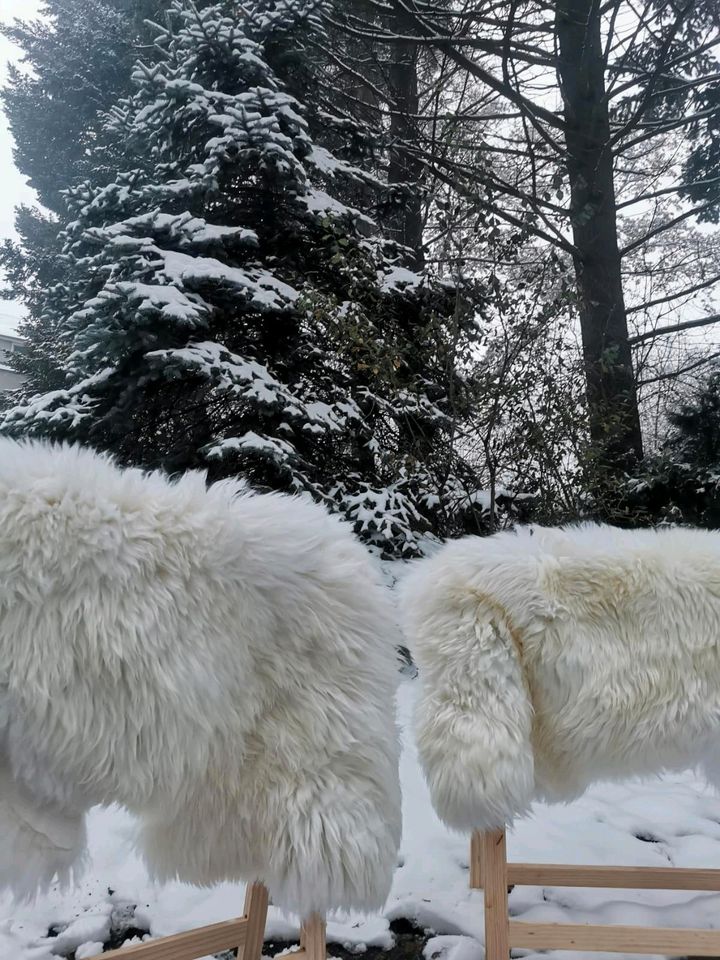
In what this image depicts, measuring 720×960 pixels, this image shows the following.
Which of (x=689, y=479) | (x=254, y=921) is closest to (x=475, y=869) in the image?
(x=254, y=921)

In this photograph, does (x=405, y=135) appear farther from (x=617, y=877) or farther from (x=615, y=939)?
(x=615, y=939)

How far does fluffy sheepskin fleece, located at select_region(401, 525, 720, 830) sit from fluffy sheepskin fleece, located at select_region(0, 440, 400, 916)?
0.24 m

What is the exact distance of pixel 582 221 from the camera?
4344 millimetres

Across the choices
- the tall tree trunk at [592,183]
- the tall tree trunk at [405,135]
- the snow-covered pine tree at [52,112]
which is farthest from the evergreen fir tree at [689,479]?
the snow-covered pine tree at [52,112]

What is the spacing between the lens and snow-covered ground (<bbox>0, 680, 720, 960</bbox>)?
4.29ft

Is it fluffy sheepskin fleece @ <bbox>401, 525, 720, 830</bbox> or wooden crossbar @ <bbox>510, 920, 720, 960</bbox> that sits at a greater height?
fluffy sheepskin fleece @ <bbox>401, 525, 720, 830</bbox>

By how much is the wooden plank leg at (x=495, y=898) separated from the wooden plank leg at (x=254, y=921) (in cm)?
39

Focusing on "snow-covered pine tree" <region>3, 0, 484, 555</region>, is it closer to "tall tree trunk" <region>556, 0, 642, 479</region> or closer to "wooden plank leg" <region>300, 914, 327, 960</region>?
"tall tree trunk" <region>556, 0, 642, 479</region>

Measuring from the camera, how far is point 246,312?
3342 millimetres

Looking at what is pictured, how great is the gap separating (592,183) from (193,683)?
15.1 ft

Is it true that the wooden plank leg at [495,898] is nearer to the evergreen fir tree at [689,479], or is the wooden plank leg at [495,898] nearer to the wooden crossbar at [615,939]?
the wooden crossbar at [615,939]

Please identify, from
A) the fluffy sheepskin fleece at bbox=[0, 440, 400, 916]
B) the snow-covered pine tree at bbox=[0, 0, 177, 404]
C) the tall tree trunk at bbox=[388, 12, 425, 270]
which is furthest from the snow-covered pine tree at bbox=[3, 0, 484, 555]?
the snow-covered pine tree at bbox=[0, 0, 177, 404]

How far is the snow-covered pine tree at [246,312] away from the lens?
2.99 m

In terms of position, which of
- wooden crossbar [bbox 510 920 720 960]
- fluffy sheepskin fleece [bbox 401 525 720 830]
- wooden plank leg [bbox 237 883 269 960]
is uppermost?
fluffy sheepskin fleece [bbox 401 525 720 830]
